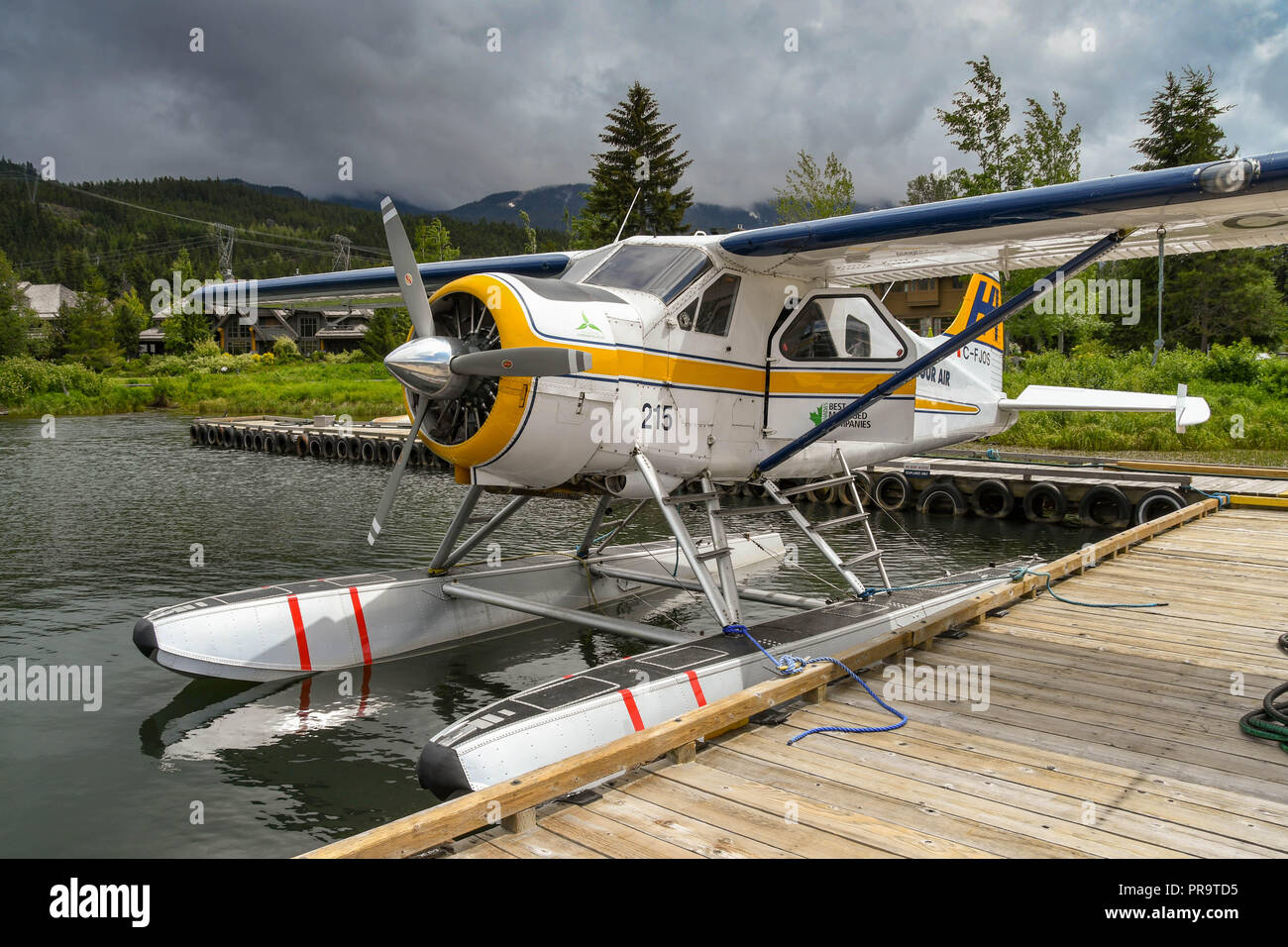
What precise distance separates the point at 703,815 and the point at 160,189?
206627 mm

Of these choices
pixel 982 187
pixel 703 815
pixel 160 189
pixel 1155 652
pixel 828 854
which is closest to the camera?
pixel 828 854

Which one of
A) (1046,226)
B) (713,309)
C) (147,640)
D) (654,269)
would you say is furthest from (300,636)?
(1046,226)

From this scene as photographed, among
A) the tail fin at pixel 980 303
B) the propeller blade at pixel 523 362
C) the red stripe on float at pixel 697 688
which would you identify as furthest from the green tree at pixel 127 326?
the red stripe on float at pixel 697 688

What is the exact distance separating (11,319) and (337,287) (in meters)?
73.0

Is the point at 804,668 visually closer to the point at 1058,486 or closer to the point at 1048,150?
the point at 1058,486

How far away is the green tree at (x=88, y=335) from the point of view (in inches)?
2995

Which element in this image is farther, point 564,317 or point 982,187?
point 982,187

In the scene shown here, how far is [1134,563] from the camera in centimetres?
1005

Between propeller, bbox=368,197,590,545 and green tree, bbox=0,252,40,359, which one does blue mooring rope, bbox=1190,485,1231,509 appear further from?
green tree, bbox=0,252,40,359

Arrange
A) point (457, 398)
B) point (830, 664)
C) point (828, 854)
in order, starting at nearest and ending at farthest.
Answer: point (828, 854) < point (830, 664) < point (457, 398)

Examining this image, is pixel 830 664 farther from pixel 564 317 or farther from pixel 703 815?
pixel 564 317

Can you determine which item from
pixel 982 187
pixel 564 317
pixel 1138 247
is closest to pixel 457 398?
pixel 564 317

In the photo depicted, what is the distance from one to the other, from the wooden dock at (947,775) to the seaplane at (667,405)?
87 cm

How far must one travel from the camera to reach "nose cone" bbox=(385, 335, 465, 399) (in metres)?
5.68
